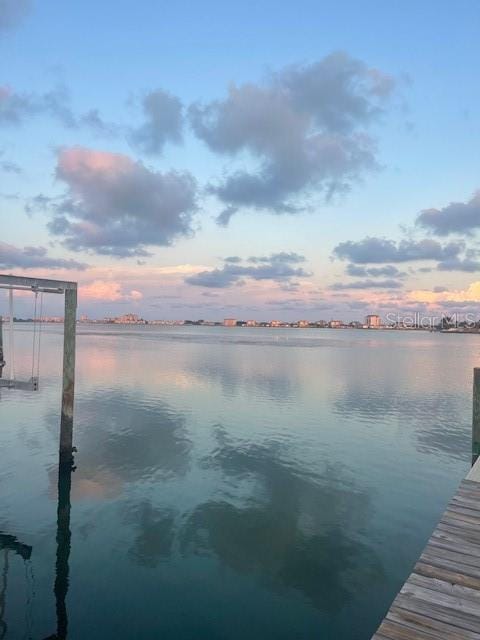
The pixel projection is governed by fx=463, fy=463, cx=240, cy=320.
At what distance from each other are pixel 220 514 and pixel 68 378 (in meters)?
9.08

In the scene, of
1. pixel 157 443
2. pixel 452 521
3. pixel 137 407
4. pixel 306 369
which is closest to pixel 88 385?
pixel 137 407

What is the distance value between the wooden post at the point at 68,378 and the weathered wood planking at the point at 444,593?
52.5ft

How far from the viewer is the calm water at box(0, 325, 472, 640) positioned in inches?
426

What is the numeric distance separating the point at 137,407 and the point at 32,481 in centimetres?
1577

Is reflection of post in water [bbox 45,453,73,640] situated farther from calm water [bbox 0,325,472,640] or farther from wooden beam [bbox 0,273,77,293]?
wooden beam [bbox 0,273,77,293]

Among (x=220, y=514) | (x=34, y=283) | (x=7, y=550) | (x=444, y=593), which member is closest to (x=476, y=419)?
(x=220, y=514)

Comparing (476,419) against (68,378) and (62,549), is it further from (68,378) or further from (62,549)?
(68,378)

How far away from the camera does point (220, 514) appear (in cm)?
1589

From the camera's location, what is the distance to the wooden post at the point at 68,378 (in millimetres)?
20297

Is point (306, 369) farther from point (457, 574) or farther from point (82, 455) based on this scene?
point (457, 574)

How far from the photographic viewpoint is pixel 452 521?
30.8 ft

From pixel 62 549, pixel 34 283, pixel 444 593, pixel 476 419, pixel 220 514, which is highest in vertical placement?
pixel 34 283

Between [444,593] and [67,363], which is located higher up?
[67,363]

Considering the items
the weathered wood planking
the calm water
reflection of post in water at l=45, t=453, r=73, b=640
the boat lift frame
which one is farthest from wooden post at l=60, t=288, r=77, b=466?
the weathered wood planking
